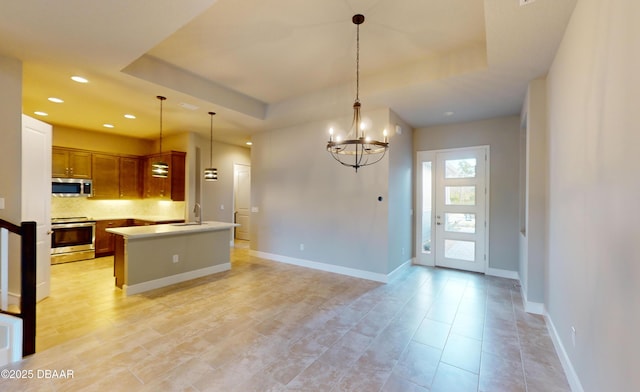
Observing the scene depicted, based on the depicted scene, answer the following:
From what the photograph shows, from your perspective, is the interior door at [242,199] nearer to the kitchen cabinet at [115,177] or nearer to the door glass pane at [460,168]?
the kitchen cabinet at [115,177]

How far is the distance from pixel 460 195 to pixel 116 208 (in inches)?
327

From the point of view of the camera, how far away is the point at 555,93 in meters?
2.85

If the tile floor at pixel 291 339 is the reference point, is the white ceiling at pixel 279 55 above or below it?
above

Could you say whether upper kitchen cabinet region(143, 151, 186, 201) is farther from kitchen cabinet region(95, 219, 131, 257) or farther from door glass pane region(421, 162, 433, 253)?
door glass pane region(421, 162, 433, 253)

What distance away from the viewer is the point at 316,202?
5.42 meters

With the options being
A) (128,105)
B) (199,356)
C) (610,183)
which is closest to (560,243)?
(610,183)

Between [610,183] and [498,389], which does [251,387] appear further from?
[610,183]

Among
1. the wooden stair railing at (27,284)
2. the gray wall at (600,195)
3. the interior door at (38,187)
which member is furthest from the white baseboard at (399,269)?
the interior door at (38,187)

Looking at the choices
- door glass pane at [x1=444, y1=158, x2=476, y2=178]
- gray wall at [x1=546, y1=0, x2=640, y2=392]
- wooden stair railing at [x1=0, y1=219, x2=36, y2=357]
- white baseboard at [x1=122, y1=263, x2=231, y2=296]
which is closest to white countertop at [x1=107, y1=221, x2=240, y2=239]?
white baseboard at [x1=122, y1=263, x2=231, y2=296]

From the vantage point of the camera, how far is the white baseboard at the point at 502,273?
15.7 feet

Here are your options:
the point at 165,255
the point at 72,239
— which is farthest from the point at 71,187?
the point at 165,255

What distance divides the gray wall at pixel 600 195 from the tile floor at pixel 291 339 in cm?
64

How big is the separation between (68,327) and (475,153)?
21.3ft

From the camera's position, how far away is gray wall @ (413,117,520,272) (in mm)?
4809
